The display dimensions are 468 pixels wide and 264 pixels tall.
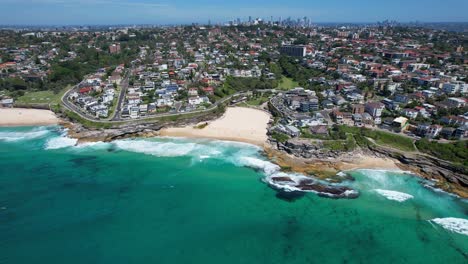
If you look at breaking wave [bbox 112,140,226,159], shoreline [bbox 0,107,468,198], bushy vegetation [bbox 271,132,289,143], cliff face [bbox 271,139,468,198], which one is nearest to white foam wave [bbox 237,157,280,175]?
shoreline [bbox 0,107,468,198]

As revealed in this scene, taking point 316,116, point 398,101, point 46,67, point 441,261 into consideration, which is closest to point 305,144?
point 316,116

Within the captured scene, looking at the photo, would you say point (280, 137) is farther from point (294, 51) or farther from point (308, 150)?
point (294, 51)

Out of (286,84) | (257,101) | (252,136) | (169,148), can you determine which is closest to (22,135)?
(169,148)

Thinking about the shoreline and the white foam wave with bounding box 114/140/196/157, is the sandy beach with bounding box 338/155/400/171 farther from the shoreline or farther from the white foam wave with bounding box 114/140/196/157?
the white foam wave with bounding box 114/140/196/157

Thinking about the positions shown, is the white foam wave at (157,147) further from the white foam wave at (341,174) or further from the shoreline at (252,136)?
the white foam wave at (341,174)

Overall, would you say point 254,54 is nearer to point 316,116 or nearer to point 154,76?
point 154,76

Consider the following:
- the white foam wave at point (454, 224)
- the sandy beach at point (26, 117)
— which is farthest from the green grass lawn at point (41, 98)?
the white foam wave at point (454, 224)

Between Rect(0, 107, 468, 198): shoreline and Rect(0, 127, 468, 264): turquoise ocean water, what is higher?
Rect(0, 107, 468, 198): shoreline

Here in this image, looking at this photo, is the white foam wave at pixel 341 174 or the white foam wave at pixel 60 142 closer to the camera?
the white foam wave at pixel 341 174
